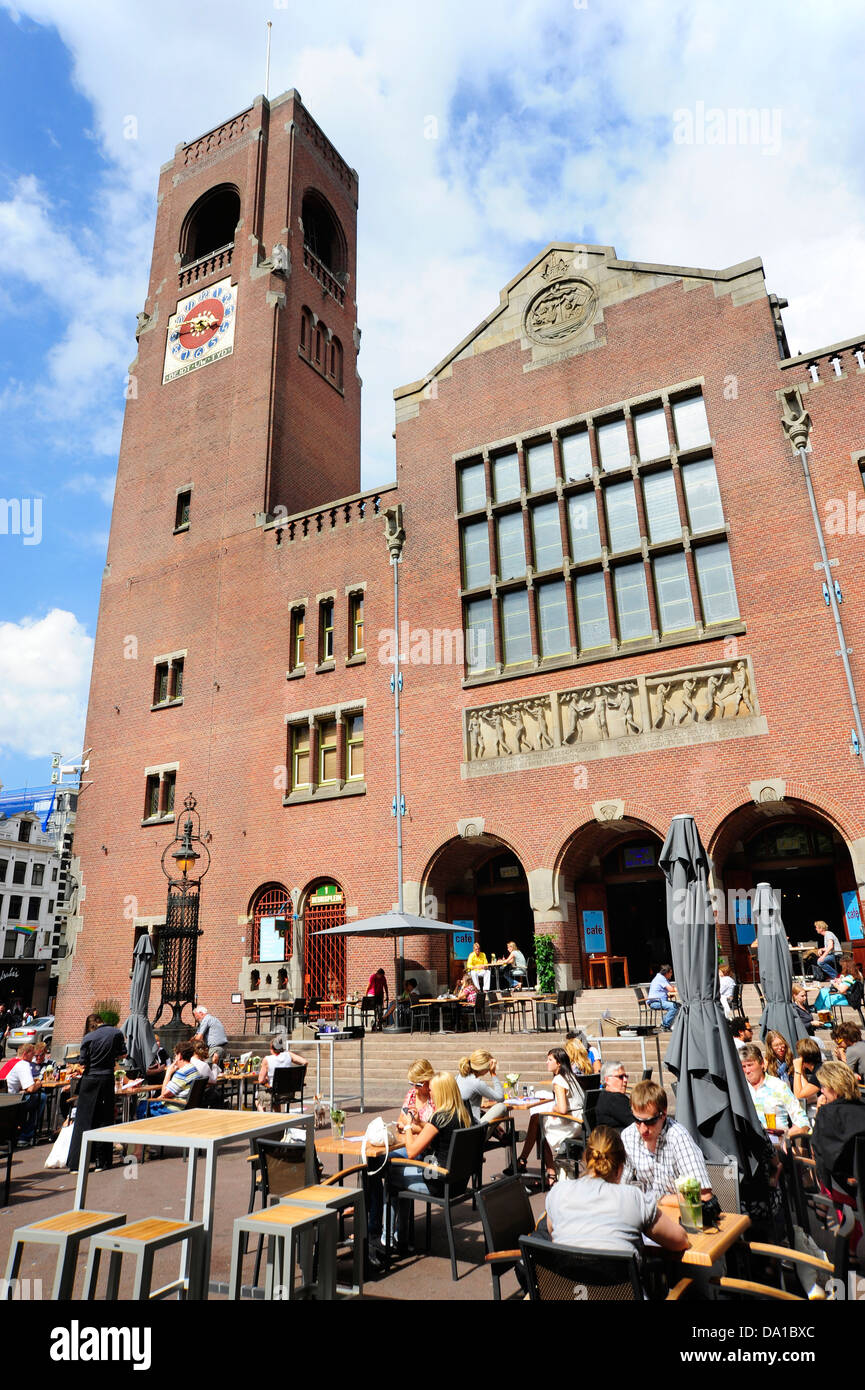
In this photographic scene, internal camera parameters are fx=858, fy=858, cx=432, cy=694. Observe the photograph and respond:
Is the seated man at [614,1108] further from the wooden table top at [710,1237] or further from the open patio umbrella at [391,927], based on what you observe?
the open patio umbrella at [391,927]

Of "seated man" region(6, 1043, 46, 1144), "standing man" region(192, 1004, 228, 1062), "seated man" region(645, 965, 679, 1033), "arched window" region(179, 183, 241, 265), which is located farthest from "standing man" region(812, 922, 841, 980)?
"arched window" region(179, 183, 241, 265)

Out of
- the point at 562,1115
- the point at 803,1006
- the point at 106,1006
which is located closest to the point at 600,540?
the point at 803,1006

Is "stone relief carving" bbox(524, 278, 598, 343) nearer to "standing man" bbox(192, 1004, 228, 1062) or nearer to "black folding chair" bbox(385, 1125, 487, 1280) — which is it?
"standing man" bbox(192, 1004, 228, 1062)

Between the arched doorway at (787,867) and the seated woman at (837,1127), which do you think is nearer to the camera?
the seated woman at (837,1127)

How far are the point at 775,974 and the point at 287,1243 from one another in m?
9.08

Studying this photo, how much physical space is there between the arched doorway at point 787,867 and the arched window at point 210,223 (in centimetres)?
2743

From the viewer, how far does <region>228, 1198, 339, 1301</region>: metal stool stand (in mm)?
4684

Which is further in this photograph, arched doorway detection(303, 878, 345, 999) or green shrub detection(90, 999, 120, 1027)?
green shrub detection(90, 999, 120, 1027)

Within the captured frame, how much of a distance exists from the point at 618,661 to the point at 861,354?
8193 mm

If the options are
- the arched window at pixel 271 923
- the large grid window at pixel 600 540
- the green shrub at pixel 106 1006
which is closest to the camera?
the large grid window at pixel 600 540

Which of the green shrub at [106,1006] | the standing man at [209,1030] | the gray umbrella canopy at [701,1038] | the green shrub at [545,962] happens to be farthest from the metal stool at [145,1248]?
the green shrub at [106,1006]

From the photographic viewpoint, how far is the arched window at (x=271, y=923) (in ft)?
72.8

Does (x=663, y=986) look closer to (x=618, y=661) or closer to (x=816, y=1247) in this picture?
(x=618, y=661)

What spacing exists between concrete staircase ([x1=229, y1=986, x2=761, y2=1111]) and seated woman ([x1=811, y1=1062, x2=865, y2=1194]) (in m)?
8.03
